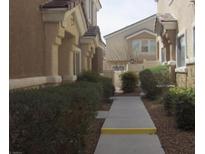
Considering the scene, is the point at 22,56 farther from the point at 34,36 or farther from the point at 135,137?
the point at 135,137

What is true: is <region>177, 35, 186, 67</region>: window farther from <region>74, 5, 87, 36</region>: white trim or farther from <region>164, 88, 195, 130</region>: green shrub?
<region>164, 88, 195, 130</region>: green shrub

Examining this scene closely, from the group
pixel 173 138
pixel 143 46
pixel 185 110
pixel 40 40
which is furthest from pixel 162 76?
pixel 143 46

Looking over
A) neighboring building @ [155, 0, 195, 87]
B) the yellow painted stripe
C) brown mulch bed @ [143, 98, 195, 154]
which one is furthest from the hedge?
the yellow painted stripe

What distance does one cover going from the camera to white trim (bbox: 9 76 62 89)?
7.66m

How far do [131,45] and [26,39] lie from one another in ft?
111

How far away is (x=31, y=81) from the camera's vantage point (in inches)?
358

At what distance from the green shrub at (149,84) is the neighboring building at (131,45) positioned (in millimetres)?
20403

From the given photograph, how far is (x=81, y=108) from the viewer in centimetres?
675

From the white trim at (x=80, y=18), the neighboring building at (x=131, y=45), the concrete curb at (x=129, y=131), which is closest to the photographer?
the concrete curb at (x=129, y=131)

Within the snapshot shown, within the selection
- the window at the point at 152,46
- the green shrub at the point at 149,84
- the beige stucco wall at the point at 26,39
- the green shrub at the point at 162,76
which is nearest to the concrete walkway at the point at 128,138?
the beige stucco wall at the point at 26,39

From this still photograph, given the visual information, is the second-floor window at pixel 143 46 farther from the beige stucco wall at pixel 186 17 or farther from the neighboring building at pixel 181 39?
the beige stucco wall at pixel 186 17

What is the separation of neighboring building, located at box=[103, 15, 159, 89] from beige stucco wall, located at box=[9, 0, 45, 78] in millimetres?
30900

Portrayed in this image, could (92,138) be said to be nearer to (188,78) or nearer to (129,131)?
(129,131)

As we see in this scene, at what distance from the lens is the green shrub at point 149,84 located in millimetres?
19625
